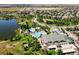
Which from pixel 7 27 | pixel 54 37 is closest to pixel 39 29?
pixel 54 37

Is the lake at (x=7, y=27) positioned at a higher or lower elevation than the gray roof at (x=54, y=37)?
higher

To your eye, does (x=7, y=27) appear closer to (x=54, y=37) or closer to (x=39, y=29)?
(x=39, y=29)

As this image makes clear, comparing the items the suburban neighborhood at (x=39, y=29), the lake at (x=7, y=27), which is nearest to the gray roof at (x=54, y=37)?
the suburban neighborhood at (x=39, y=29)

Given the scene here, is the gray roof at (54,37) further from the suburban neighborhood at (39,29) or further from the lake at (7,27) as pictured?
the lake at (7,27)

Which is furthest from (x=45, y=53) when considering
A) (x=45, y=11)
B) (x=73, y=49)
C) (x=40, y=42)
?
(x=45, y=11)

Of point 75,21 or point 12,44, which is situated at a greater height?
point 75,21

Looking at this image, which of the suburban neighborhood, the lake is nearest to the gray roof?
the suburban neighborhood

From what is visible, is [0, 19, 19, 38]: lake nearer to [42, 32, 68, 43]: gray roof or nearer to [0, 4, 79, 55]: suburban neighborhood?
[0, 4, 79, 55]: suburban neighborhood
